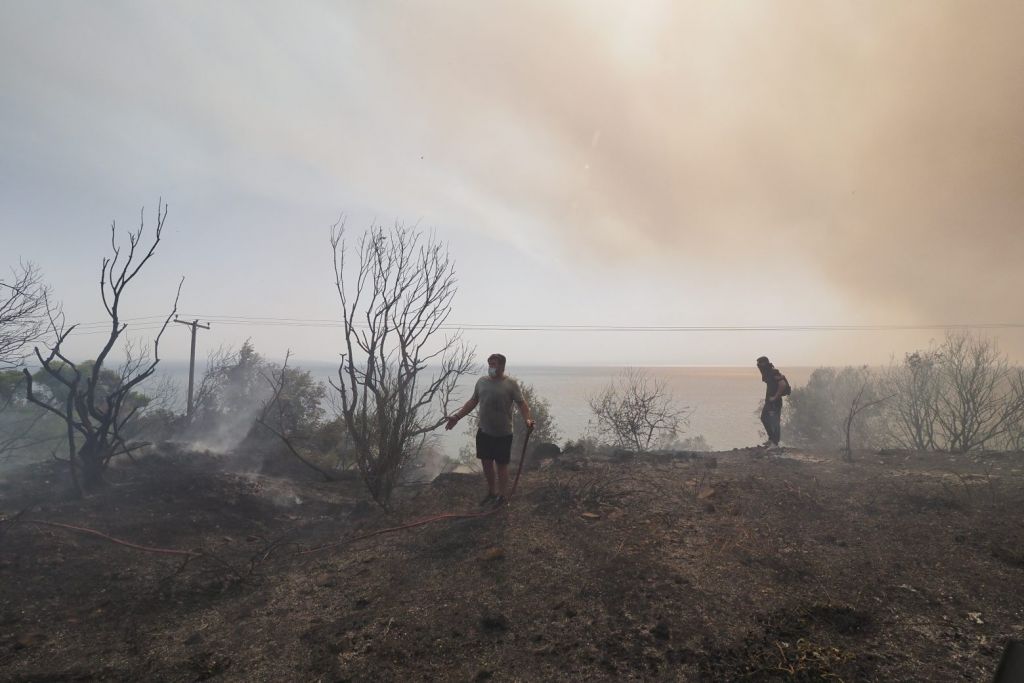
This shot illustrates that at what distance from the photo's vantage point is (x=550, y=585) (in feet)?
12.8

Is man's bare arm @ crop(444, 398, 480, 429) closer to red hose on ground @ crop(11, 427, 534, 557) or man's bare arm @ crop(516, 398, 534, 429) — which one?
man's bare arm @ crop(516, 398, 534, 429)

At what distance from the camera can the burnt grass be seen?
301 centimetres

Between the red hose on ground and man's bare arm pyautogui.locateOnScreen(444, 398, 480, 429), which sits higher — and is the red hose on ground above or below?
below

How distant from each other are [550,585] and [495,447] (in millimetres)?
1865

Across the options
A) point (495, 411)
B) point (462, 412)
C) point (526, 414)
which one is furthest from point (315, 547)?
point (526, 414)

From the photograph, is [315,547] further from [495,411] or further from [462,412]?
[495,411]

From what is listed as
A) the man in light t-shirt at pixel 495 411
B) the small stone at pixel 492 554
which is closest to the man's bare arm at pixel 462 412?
the man in light t-shirt at pixel 495 411

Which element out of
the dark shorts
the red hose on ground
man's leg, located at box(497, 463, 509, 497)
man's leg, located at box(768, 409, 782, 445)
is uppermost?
man's leg, located at box(768, 409, 782, 445)

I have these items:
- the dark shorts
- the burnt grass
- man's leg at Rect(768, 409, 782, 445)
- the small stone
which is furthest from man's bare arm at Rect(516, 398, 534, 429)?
man's leg at Rect(768, 409, 782, 445)

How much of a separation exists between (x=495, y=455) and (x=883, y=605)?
3.54 m

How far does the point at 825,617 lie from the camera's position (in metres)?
3.29

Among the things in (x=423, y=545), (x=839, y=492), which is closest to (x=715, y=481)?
(x=839, y=492)

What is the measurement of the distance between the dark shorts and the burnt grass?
61 cm

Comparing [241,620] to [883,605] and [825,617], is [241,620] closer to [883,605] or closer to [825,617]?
[825,617]
